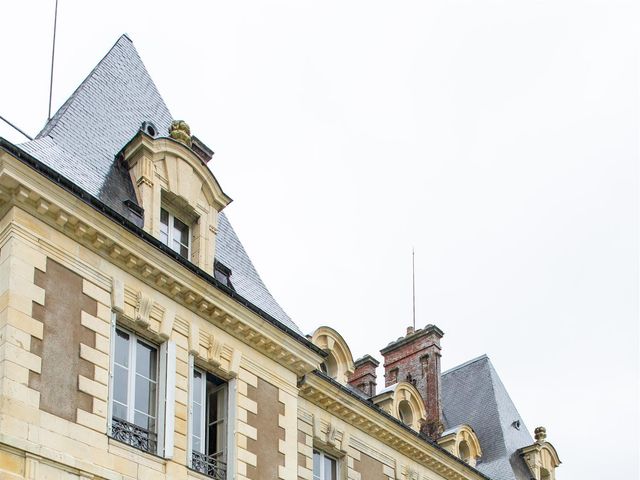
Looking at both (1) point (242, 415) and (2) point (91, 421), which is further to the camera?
(1) point (242, 415)

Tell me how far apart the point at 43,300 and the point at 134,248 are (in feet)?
5.83

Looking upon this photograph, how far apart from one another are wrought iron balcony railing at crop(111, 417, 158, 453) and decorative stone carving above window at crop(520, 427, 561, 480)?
576 inches

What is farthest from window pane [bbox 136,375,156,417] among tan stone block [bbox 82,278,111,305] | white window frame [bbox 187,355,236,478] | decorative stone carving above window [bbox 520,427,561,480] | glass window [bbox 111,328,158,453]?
decorative stone carving above window [bbox 520,427,561,480]

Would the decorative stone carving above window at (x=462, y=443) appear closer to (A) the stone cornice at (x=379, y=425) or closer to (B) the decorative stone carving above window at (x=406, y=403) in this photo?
(A) the stone cornice at (x=379, y=425)

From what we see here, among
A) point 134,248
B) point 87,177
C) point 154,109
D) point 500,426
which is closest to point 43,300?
point 134,248

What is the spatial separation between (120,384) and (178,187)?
138 inches

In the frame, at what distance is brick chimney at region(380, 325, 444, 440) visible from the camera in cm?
2717

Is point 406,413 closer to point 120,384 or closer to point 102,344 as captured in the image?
point 120,384

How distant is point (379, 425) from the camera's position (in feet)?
68.3

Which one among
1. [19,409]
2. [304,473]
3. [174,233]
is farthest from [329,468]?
[19,409]

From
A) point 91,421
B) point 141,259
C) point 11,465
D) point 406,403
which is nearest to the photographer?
point 11,465

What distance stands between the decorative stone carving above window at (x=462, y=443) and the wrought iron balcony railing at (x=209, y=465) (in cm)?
917

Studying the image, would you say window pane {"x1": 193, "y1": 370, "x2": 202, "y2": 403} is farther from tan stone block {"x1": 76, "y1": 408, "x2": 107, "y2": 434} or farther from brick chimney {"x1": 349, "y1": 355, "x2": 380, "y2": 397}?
brick chimney {"x1": 349, "y1": 355, "x2": 380, "y2": 397}

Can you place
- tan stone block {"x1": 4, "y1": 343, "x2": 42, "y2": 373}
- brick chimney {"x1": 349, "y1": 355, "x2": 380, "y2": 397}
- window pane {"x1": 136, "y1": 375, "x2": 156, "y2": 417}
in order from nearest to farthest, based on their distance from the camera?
tan stone block {"x1": 4, "y1": 343, "x2": 42, "y2": 373} → window pane {"x1": 136, "y1": 375, "x2": 156, "y2": 417} → brick chimney {"x1": 349, "y1": 355, "x2": 380, "y2": 397}
